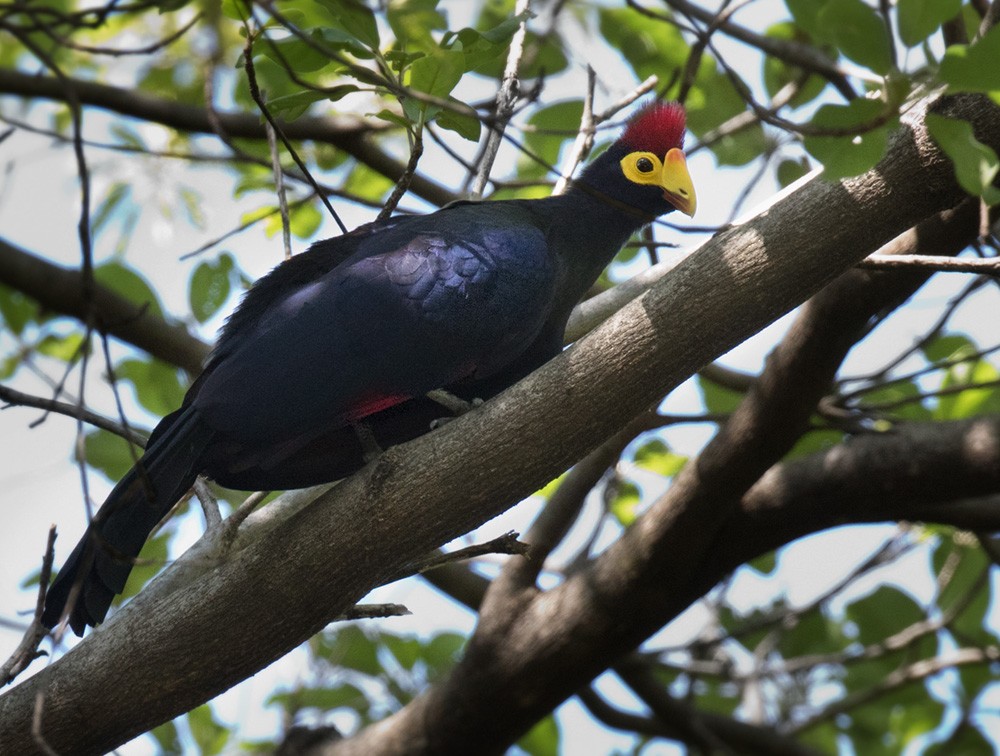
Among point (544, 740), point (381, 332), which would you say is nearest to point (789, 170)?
point (381, 332)

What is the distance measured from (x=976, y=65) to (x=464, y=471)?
1.24 meters

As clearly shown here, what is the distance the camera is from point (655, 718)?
4648mm

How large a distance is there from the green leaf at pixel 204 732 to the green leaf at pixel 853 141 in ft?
12.2

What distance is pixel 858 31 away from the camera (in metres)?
2.14

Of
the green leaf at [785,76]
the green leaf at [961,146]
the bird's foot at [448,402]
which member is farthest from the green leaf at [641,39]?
the green leaf at [961,146]

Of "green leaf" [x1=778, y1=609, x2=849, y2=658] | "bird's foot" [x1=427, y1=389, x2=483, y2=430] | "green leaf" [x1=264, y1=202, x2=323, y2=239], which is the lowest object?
"green leaf" [x1=778, y1=609, x2=849, y2=658]

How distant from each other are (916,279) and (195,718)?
10.9 feet

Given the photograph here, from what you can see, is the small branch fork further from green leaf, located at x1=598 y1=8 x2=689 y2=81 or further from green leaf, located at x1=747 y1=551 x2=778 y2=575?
green leaf, located at x1=747 y1=551 x2=778 y2=575

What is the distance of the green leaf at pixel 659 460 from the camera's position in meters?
4.40

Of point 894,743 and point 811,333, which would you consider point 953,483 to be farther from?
point 894,743

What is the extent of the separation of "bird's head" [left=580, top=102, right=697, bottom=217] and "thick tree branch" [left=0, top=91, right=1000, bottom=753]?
3.63ft

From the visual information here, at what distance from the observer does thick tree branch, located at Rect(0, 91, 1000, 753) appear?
244cm

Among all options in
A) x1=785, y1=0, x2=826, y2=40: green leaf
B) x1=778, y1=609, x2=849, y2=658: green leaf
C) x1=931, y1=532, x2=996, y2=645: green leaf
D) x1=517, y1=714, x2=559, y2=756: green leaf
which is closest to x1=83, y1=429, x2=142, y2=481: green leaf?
x1=517, y1=714, x2=559, y2=756: green leaf

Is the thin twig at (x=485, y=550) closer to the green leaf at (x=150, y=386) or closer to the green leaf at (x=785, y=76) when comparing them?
the green leaf at (x=150, y=386)
